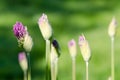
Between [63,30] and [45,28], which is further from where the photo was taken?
[63,30]

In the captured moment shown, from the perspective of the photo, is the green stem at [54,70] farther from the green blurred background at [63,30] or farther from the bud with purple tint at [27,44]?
the green blurred background at [63,30]

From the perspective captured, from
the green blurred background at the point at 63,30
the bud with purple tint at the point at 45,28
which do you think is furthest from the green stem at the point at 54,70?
the green blurred background at the point at 63,30

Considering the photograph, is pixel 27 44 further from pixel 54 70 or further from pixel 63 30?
pixel 63 30

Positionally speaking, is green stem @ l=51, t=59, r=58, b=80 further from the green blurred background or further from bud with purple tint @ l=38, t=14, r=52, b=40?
the green blurred background

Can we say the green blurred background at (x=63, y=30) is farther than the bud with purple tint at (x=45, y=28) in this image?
Yes

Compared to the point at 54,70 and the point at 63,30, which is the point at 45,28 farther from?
the point at 63,30

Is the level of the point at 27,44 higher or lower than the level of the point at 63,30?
lower

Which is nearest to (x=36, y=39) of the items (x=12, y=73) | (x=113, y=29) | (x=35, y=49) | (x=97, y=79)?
(x=35, y=49)

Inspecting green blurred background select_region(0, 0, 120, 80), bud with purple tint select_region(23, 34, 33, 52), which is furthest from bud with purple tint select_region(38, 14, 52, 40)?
green blurred background select_region(0, 0, 120, 80)

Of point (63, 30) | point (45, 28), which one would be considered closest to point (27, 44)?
point (45, 28)

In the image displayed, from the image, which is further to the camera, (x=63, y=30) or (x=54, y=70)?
(x=63, y=30)
